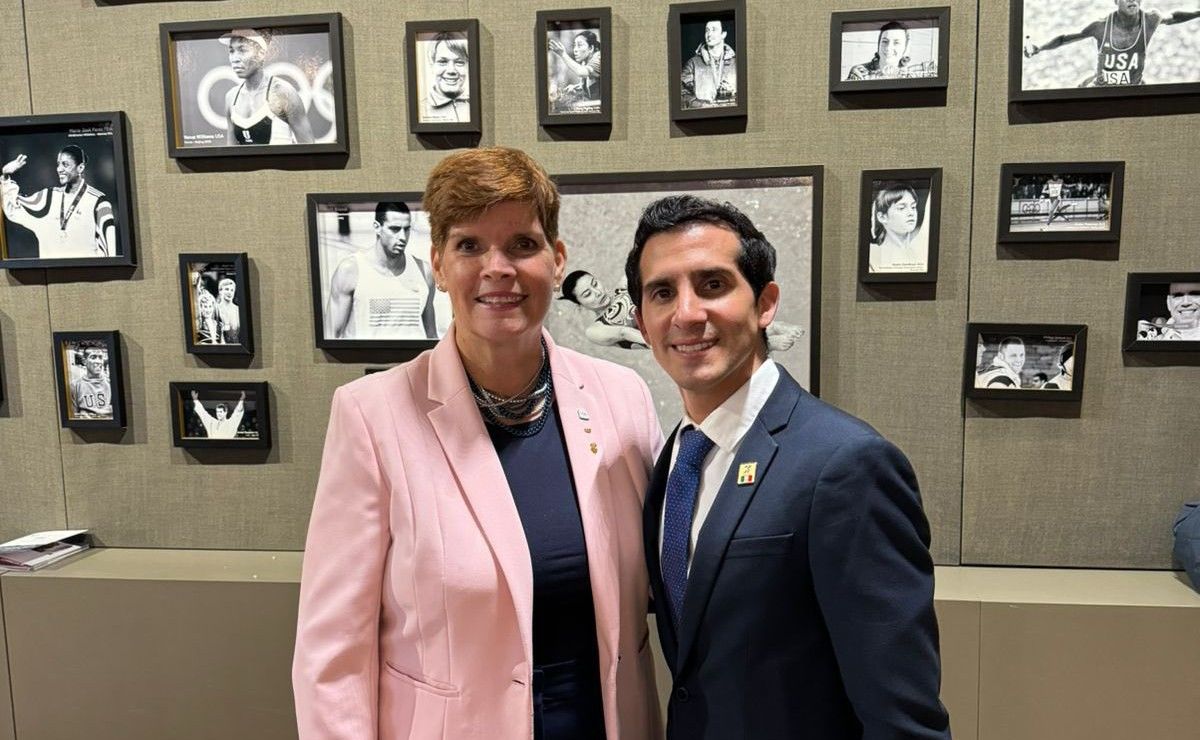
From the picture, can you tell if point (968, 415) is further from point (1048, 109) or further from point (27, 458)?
point (27, 458)

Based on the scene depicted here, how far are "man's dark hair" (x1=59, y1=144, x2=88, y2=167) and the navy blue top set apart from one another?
1.89 meters

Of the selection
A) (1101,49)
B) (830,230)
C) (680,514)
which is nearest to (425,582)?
(680,514)

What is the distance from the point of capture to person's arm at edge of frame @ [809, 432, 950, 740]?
1.07 meters

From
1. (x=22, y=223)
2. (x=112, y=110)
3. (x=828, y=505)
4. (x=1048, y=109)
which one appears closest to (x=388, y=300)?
(x=112, y=110)

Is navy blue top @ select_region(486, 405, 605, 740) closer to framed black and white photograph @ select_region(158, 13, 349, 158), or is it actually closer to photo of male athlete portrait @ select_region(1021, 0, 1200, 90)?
framed black and white photograph @ select_region(158, 13, 349, 158)

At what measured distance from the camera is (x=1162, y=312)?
2.13m

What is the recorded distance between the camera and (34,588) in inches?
91.1

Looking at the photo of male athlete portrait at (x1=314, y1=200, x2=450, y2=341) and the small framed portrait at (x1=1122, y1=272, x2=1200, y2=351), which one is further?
the photo of male athlete portrait at (x1=314, y1=200, x2=450, y2=341)

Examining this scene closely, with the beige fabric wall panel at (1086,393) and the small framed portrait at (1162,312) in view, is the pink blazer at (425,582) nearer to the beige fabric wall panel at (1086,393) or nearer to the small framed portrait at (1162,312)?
the beige fabric wall panel at (1086,393)

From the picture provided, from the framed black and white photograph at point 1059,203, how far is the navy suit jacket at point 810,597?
50.3 inches

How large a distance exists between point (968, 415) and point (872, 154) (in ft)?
2.58

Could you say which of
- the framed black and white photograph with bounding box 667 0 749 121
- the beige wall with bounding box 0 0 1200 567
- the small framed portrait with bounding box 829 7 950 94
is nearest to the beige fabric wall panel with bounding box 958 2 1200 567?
the beige wall with bounding box 0 0 1200 567

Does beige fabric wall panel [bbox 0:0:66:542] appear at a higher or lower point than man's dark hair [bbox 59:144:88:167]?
lower

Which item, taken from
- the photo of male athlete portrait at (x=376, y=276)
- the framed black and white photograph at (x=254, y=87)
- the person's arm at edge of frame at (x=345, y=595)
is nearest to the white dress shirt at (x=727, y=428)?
the person's arm at edge of frame at (x=345, y=595)
